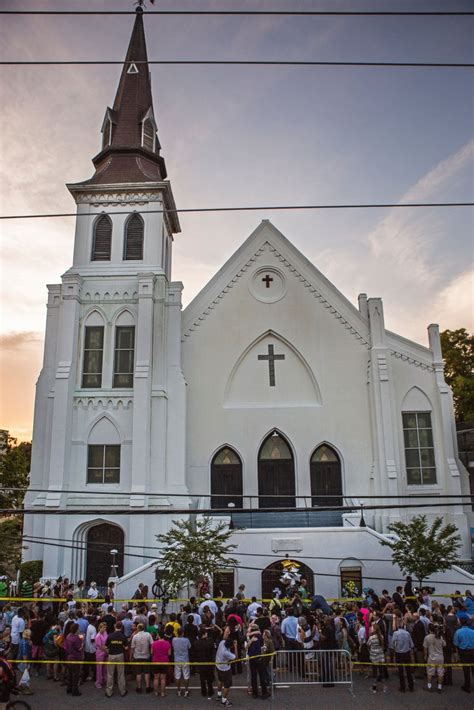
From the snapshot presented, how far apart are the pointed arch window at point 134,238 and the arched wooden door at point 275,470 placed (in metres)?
10.2

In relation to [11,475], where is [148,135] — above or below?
above

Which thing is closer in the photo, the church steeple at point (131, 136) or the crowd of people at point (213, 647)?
the crowd of people at point (213, 647)

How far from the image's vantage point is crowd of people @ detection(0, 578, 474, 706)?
38.3 ft

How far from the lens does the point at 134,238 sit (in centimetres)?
2689

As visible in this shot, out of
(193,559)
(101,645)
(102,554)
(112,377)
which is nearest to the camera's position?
(101,645)

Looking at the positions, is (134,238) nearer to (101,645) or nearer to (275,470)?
(275,470)

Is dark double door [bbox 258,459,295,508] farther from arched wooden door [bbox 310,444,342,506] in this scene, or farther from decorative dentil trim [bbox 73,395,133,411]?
decorative dentil trim [bbox 73,395,133,411]

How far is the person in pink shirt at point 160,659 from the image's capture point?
11781 millimetres

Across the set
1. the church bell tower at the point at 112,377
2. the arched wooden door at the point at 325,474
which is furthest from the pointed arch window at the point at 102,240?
the arched wooden door at the point at 325,474

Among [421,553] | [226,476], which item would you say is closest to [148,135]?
[226,476]

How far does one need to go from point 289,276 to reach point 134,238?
7.28 metres

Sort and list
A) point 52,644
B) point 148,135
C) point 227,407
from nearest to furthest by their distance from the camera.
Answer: point 52,644
point 227,407
point 148,135

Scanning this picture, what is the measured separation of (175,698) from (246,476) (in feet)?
42.4

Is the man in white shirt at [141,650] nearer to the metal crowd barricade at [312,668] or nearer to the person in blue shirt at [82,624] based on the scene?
the person in blue shirt at [82,624]
